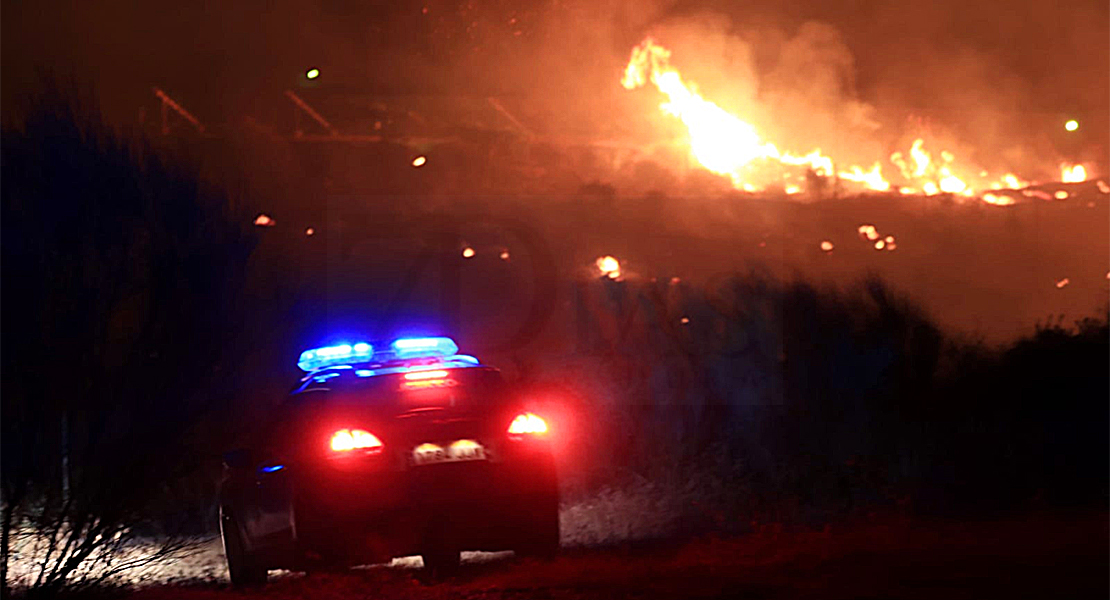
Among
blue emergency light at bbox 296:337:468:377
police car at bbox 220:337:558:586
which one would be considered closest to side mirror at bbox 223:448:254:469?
police car at bbox 220:337:558:586

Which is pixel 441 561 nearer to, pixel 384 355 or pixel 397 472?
pixel 397 472

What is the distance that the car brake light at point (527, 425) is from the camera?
355 inches

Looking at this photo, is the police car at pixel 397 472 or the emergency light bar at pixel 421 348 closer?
the police car at pixel 397 472

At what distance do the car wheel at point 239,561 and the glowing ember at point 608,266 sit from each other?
24.4 m

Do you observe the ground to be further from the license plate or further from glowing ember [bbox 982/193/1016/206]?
glowing ember [bbox 982/193/1016/206]

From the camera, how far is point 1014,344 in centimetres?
1766

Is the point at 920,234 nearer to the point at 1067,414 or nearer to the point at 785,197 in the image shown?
the point at 785,197

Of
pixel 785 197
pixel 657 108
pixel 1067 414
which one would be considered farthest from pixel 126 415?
pixel 785 197

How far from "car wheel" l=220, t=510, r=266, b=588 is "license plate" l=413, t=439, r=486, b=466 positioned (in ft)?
4.91

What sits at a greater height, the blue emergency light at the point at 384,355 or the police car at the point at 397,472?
the blue emergency light at the point at 384,355

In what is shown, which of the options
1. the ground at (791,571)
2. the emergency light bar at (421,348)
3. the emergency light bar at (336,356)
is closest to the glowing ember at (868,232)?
the ground at (791,571)

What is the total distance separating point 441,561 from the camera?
890cm

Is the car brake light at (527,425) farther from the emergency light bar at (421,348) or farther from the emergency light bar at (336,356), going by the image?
the emergency light bar at (336,356)

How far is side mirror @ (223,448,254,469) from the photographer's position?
29.9 feet
